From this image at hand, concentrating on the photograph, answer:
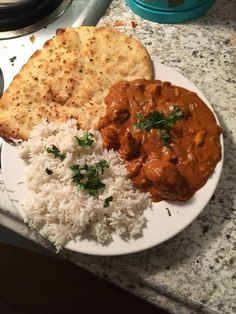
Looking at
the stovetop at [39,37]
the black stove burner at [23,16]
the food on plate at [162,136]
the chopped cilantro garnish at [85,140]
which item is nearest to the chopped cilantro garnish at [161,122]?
the food on plate at [162,136]

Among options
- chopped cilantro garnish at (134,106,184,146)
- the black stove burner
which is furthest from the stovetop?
chopped cilantro garnish at (134,106,184,146)

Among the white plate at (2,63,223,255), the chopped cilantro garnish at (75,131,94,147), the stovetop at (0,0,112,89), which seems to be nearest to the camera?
the white plate at (2,63,223,255)

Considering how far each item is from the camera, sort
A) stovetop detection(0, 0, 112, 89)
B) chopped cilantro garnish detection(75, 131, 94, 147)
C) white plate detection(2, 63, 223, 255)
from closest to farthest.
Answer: white plate detection(2, 63, 223, 255) < chopped cilantro garnish detection(75, 131, 94, 147) < stovetop detection(0, 0, 112, 89)

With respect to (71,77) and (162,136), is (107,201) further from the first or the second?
(71,77)

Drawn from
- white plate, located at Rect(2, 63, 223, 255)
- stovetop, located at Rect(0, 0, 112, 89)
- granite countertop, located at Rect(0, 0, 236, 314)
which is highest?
stovetop, located at Rect(0, 0, 112, 89)

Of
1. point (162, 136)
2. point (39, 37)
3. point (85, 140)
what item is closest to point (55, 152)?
point (85, 140)

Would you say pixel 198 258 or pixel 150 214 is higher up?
pixel 150 214

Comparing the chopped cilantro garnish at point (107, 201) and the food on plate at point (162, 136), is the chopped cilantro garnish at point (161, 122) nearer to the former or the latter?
the food on plate at point (162, 136)

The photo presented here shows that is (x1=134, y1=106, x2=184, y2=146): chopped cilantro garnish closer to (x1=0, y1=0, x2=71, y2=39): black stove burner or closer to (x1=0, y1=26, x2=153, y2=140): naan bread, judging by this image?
(x1=0, y1=26, x2=153, y2=140): naan bread
